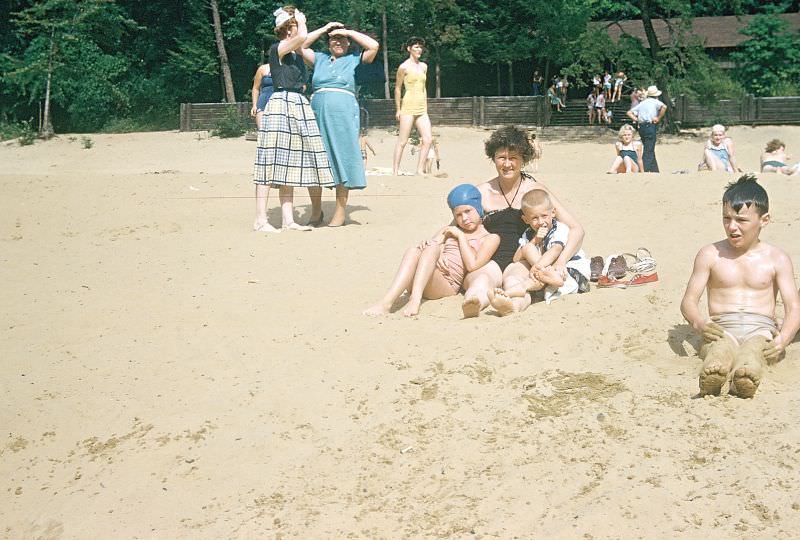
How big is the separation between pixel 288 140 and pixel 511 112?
19326mm

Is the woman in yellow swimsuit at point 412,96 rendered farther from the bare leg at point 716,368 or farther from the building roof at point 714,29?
the building roof at point 714,29

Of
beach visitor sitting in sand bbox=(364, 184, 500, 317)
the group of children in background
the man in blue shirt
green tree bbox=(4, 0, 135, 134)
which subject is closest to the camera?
the group of children in background

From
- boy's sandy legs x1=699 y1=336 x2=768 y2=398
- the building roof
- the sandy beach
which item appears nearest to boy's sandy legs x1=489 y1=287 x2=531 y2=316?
the sandy beach

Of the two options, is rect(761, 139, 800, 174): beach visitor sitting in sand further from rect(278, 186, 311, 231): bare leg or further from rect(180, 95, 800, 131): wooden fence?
rect(180, 95, 800, 131): wooden fence

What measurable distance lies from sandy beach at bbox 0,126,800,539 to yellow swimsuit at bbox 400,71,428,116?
4664 mm

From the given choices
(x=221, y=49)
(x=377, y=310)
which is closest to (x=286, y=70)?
(x=377, y=310)

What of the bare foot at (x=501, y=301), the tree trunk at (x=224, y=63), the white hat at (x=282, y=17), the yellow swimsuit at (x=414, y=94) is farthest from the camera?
the tree trunk at (x=224, y=63)

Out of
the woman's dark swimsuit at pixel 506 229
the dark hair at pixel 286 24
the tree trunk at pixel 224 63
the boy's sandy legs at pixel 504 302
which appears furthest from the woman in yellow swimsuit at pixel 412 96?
the tree trunk at pixel 224 63

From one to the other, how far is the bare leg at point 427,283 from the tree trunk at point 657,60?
1896cm

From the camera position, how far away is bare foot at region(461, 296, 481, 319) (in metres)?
5.21

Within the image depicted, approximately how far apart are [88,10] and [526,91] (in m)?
15.2

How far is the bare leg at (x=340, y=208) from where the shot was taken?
8.22 m

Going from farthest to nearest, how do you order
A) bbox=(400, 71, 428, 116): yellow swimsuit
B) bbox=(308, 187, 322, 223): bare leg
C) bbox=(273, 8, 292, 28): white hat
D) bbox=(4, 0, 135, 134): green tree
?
bbox=(4, 0, 135, 134): green tree < bbox=(400, 71, 428, 116): yellow swimsuit < bbox=(308, 187, 322, 223): bare leg < bbox=(273, 8, 292, 28): white hat

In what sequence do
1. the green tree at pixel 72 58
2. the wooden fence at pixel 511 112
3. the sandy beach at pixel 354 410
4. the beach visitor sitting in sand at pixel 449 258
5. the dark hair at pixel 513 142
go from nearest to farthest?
the sandy beach at pixel 354 410
the beach visitor sitting in sand at pixel 449 258
the dark hair at pixel 513 142
the green tree at pixel 72 58
the wooden fence at pixel 511 112
